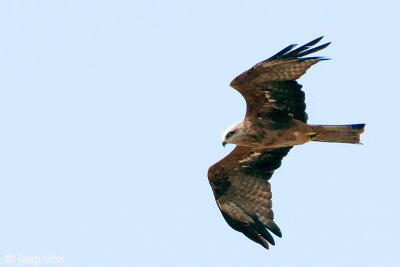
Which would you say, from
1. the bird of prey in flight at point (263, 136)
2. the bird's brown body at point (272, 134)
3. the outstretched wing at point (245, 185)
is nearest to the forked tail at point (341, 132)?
the bird of prey in flight at point (263, 136)

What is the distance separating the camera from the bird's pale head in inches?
482

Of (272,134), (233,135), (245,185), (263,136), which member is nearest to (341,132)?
(272,134)

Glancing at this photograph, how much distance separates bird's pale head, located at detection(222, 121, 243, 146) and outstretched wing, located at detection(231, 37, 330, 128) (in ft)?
0.83

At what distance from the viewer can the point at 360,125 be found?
12.2 meters

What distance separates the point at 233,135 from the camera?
40.1 ft

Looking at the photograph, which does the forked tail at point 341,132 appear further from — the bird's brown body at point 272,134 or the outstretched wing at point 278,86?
the outstretched wing at point 278,86

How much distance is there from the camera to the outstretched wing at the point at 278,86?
37.7 feet

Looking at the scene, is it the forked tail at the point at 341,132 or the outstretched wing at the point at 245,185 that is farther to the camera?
the outstretched wing at the point at 245,185

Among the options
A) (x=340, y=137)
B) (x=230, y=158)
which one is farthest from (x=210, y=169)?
(x=340, y=137)

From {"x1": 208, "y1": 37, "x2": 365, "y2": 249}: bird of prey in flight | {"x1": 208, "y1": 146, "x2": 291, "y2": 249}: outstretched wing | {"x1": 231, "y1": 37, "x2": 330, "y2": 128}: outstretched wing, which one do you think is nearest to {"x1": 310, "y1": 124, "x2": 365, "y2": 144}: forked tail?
{"x1": 208, "y1": 37, "x2": 365, "y2": 249}: bird of prey in flight

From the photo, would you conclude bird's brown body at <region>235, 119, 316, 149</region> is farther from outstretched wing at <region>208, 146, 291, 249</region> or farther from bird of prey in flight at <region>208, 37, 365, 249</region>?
outstretched wing at <region>208, 146, 291, 249</region>

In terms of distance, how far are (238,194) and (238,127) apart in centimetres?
173

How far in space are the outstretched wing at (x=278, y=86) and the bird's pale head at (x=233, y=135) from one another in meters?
0.25

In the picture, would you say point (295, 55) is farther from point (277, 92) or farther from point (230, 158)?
point (230, 158)
